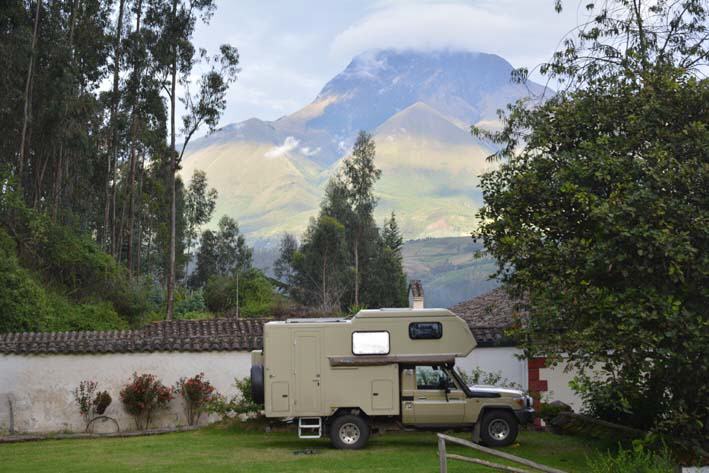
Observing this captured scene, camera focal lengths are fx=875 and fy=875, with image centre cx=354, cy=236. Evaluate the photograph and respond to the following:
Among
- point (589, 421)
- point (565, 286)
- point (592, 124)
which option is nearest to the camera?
point (565, 286)

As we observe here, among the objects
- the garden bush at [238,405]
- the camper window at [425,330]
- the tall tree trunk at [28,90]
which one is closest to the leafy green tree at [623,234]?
the camper window at [425,330]

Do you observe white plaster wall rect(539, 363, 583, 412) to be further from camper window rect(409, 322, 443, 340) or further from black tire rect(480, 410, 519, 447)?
camper window rect(409, 322, 443, 340)

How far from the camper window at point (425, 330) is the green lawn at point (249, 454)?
7.27 feet

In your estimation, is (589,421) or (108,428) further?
(108,428)

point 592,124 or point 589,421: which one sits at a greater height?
point 592,124

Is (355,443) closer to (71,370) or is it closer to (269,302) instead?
(71,370)

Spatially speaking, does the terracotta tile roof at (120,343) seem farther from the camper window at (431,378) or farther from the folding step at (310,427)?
the camper window at (431,378)

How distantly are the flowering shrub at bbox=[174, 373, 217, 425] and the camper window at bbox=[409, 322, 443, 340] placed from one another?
821 centimetres

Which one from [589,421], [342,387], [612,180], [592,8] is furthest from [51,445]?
[592,8]

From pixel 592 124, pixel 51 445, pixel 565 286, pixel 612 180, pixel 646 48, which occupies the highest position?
pixel 646 48

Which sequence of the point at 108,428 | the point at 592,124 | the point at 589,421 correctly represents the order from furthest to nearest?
1. the point at 108,428
2. the point at 589,421
3. the point at 592,124

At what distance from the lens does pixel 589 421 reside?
1905 centimetres

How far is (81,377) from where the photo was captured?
23688 mm

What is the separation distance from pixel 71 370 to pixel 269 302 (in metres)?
Result: 40.2
